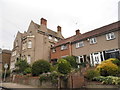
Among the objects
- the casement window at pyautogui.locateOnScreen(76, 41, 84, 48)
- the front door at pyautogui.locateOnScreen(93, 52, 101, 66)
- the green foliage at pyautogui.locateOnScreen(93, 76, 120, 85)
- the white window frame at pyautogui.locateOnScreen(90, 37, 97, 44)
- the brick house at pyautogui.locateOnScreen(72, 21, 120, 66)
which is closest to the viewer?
the green foliage at pyautogui.locateOnScreen(93, 76, 120, 85)

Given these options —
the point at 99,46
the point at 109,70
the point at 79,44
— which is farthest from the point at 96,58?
the point at 109,70

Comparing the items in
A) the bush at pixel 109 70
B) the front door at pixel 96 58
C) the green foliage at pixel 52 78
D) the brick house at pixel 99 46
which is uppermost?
the brick house at pixel 99 46

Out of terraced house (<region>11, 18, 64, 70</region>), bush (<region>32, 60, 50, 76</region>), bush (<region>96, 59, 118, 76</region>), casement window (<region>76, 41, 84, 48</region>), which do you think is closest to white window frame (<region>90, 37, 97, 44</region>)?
casement window (<region>76, 41, 84, 48</region>)

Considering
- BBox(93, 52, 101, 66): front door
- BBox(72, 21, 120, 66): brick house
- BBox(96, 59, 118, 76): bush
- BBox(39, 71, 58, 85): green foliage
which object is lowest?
BBox(39, 71, 58, 85): green foliage

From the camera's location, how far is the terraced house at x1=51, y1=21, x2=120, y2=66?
1716 centimetres

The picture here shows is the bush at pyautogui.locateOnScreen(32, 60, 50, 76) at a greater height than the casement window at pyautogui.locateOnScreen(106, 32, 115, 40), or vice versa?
the casement window at pyautogui.locateOnScreen(106, 32, 115, 40)

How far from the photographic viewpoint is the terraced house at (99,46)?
1716 cm

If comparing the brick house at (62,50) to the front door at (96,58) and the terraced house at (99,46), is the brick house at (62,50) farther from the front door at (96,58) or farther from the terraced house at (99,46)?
the front door at (96,58)

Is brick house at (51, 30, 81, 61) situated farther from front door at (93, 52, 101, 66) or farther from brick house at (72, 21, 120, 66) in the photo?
front door at (93, 52, 101, 66)

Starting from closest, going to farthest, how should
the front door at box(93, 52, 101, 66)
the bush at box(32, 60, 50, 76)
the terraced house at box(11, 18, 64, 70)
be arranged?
the bush at box(32, 60, 50, 76), the front door at box(93, 52, 101, 66), the terraced house at box(11, 18, 64, 70)

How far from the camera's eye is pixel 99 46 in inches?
750

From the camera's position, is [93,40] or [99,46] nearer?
[99,46]

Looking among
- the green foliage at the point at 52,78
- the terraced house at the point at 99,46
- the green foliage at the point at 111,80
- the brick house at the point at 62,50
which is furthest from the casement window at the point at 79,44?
the green foliage at the point at 111,80

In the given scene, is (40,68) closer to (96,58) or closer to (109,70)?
(109,70)
